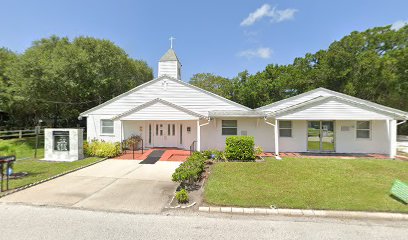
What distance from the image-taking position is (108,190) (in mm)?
7168

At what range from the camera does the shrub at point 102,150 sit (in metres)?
13.0

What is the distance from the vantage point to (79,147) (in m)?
12.4

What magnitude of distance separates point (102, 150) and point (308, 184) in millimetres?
12067

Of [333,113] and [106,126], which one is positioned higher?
[333,113]

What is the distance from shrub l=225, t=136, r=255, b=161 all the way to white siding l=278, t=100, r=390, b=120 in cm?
312

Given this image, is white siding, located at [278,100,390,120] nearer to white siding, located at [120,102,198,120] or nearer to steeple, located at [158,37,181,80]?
white siding, located at [120,102,198,120]

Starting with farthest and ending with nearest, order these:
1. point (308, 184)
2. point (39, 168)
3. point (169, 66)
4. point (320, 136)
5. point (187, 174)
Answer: point (169, 66) → point (320, 136) → point (39, 168) → point (308, 184) → point (187, 174)

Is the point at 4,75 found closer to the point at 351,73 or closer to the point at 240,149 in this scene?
the point at 240,149

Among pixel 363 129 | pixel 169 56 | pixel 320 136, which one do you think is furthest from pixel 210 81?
pixel 363 129

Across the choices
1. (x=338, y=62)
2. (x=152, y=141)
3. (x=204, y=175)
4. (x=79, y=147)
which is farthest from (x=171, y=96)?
(x=338, y=62)

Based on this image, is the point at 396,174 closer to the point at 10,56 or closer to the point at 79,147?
the point at 79,147

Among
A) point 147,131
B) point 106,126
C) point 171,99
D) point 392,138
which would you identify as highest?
point 171,99

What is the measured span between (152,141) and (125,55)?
16628 millimetres

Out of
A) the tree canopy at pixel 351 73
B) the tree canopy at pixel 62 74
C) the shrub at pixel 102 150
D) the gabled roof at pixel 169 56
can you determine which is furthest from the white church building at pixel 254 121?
the tree canopy at pixel 351 73
